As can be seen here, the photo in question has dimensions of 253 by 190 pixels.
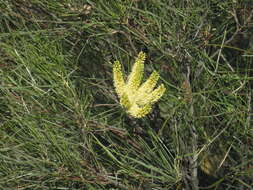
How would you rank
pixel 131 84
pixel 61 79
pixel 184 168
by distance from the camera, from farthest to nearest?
pixel 184 168 < pixel 61 79 < pixel 131 84

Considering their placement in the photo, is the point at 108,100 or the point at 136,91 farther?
the point at 108,100

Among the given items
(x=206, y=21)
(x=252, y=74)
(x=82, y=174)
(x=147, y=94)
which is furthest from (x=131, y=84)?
(x=252, y=74)

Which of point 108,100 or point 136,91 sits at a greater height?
point 136,91

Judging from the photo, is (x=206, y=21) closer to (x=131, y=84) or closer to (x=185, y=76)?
(x=185, y=76)

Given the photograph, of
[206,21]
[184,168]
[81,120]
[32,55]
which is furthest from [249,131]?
[32,55]

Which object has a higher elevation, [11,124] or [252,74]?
[11,124]

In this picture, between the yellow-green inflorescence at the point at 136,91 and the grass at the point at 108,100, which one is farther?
the grass at the point at 108,100

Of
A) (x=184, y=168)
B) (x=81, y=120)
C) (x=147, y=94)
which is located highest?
(x=147, y=94)

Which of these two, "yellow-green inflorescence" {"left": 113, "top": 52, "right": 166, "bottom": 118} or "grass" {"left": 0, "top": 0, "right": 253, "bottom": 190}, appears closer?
"yellow-green inflorescence" {"left": 113, "top": 52, "right": 166, "bottom": 118}

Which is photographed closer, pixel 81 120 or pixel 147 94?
pixel 147 94

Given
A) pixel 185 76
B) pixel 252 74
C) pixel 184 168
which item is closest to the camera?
pixel 185 76
